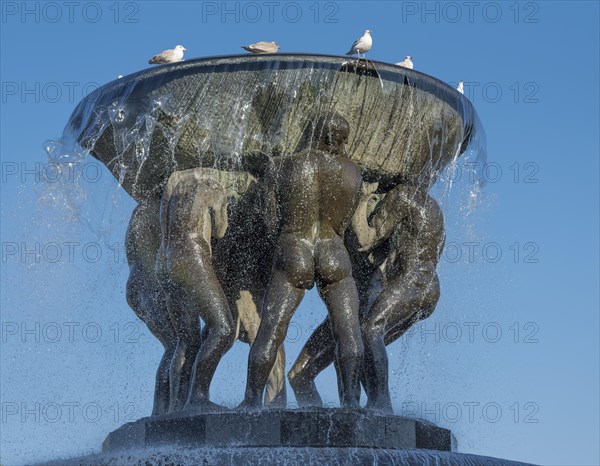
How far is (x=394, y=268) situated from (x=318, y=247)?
1385 millimetres

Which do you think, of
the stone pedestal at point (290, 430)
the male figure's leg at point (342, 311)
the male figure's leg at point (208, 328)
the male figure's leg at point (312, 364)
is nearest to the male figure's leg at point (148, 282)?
the male figure's leg at point (208, 328)

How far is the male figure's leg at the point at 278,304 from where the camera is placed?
40.8 feet

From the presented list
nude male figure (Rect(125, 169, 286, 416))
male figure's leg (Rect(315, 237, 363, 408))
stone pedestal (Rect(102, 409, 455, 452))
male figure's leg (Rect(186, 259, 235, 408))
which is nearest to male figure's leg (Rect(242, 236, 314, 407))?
male figure's leg (Rect(315, 237, 363, 408))

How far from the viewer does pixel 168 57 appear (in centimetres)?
1430

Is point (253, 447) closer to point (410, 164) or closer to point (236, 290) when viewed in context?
point (236, 290)

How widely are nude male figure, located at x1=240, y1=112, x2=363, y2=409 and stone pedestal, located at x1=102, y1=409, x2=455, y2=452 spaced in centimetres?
55

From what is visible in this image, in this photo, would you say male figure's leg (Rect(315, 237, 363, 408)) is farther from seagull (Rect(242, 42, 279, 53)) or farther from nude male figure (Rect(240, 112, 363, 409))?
seagull (Rect(242, 42, 279, 53))

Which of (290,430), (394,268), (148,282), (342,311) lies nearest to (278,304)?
(342,311)

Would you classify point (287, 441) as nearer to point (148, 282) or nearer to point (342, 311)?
point (342, 311)

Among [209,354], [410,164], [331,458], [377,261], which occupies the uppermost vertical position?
[410,164]

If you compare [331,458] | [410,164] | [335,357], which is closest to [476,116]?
[410,164]

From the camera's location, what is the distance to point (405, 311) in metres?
13.6

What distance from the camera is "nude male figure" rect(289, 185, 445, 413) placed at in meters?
13.6

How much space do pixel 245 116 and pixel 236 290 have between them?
6.39ft
